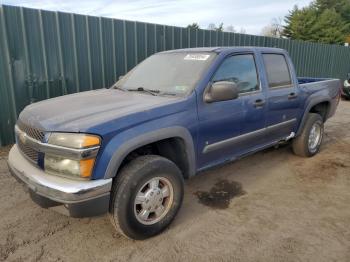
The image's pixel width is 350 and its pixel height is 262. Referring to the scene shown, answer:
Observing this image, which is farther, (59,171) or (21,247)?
(21,247)

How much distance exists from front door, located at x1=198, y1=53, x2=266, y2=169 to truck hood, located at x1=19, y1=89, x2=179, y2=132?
1.71 feet

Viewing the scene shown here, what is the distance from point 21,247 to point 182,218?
5.22 ft

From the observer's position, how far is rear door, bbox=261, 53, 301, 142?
4.34m

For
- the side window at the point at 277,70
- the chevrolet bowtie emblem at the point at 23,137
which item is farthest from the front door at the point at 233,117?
the chevrolet bowtie emblem at the point at 23,137

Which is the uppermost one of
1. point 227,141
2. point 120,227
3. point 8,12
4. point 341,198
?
point 8,12

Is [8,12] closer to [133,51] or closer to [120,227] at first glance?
[133,51]

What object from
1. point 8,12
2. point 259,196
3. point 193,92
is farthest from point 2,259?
point 8,12

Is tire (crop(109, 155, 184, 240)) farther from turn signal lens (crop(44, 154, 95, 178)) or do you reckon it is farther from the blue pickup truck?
turn signal lens (crop(44, 154, 95, 178))

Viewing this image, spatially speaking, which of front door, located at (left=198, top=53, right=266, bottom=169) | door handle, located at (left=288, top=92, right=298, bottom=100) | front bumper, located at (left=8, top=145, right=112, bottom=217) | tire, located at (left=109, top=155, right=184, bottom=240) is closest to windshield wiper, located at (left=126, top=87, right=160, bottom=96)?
front door, located at (left=198, top=53, right=266, bottom=169)

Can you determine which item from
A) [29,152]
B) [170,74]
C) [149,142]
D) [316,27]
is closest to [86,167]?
[149,142]

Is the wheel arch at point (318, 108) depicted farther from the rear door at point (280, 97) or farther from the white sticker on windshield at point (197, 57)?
the white sticker on windshield at point (197, 57)

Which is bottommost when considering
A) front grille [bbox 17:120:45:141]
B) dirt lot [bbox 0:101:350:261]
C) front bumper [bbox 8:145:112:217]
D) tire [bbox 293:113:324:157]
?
dirt lot [bbox 0:101:350:261]

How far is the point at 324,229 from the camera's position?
3.24m

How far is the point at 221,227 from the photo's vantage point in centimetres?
326
